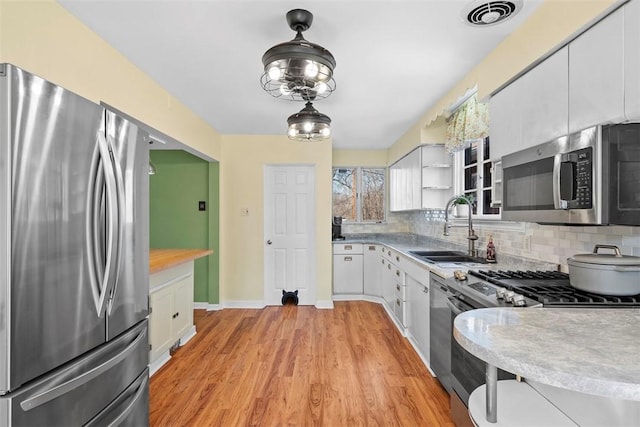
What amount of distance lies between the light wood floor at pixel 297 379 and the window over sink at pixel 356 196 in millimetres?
2111

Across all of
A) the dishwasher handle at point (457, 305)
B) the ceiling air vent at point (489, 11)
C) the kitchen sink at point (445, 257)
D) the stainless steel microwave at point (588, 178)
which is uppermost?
the ceiling air vent at point (489, 11)

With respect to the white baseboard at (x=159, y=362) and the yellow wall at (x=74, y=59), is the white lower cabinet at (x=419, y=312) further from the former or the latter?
the yellow wall at (x=74, y=59)

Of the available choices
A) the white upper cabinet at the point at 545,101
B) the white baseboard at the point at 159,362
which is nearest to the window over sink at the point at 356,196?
the white baseboard at the point at 159,362

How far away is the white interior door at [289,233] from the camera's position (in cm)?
474

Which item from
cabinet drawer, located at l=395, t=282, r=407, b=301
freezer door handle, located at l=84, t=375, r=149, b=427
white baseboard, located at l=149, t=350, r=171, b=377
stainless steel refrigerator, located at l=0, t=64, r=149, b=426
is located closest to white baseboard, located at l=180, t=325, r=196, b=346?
white baseboard, located at l=149, t=350, r=171, b=377

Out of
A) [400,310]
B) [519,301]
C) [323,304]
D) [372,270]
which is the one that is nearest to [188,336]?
[323,304]

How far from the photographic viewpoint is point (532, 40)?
1836mm

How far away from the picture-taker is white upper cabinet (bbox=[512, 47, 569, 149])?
1.60 metres

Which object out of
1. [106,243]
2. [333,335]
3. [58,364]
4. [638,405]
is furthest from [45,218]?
[333,335]

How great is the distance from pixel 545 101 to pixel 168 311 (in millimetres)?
3176

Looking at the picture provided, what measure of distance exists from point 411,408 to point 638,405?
5.13 feet

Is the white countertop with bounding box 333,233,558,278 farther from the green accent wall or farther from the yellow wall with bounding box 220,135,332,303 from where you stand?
the green accent wall

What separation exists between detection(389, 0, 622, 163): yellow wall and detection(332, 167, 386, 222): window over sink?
9.64ft

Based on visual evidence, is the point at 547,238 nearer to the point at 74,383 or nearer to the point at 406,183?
the point at 406,183
